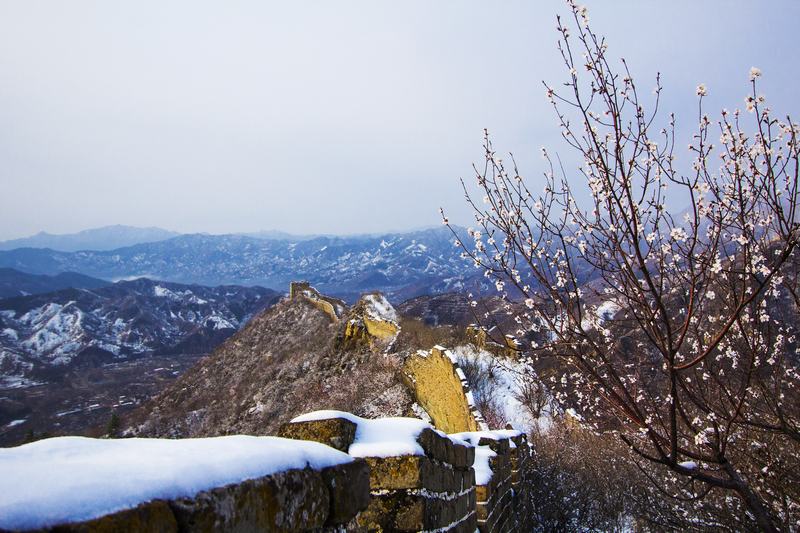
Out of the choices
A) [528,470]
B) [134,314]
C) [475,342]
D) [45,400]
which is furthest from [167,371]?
[528,470]

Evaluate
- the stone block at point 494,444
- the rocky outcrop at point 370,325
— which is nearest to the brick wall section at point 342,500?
the stone block at point 494,444

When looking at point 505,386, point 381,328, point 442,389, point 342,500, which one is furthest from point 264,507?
point 381,328

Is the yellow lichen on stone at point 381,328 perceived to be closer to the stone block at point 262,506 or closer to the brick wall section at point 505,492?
the brick wall section at point 505,492

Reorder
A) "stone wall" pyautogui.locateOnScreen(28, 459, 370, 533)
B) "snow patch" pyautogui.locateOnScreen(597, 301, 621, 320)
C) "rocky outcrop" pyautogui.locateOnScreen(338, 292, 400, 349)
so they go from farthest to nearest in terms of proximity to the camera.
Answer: "rocky outcrop" pyautogui.locateOnScreen(338, 292, 400, 349)
"snow patch" pyautogui.locateOnScreen(597, 301, 621, 320)
"stone wall" pyautogui.locateOnScreen(28, 459, 370, 533)

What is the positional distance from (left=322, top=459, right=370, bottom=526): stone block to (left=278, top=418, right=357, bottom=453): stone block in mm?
349

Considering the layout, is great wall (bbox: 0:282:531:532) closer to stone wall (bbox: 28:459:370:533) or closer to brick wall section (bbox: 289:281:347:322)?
stone wall (bbox: 28:459:370:533)

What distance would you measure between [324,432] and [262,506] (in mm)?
1040

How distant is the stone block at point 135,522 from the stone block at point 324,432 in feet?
4.36

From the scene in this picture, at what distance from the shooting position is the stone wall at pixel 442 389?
17.1 m

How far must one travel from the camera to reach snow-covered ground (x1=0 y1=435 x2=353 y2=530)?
969 mm

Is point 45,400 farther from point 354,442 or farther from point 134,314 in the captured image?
point 354,442

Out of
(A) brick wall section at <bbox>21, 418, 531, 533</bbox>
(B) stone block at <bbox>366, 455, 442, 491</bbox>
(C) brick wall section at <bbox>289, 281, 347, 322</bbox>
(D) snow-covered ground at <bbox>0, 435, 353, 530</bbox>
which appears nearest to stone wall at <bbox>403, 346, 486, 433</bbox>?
(A) brick wall section at <bbox>21, 418, 531, 533</bbox>

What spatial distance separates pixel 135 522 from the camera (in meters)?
1.09

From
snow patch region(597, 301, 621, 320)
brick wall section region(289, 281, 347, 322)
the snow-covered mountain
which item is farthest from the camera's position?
the snow-covered mountain
